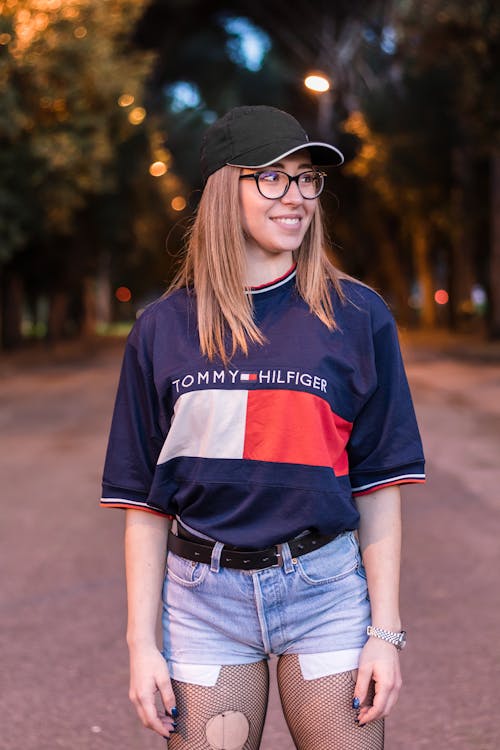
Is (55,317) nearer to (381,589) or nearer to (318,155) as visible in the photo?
(318,155)

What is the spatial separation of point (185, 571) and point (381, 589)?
1.31 feet

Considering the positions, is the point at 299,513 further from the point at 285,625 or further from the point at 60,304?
the point at 60,304

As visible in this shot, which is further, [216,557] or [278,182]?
[278,182]

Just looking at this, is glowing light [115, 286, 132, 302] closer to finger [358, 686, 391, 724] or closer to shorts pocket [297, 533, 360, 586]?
shorts pocket [297, 533, 360, 586]

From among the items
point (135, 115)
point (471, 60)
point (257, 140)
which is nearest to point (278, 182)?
point (257, 140)

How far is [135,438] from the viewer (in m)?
2.49

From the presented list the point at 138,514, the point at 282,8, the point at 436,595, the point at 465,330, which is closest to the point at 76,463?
the point at 436,595

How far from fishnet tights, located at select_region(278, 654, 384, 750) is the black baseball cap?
3.36 ft

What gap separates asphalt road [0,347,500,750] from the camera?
441 cm

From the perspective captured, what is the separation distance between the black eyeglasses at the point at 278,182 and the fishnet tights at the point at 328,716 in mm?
961

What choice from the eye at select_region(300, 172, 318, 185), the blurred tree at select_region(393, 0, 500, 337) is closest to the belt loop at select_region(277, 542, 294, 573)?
the eye at select_region(300, 172, 318, 185)

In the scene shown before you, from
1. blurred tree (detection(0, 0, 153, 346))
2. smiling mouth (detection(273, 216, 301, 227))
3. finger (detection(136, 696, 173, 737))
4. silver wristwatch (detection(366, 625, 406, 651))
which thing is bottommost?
finger (detection(136, 696, 173, 737))

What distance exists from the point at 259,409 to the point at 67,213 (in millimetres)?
26977

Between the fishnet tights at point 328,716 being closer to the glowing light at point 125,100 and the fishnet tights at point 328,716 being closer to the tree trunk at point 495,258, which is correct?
the glowing light at point 125,100
